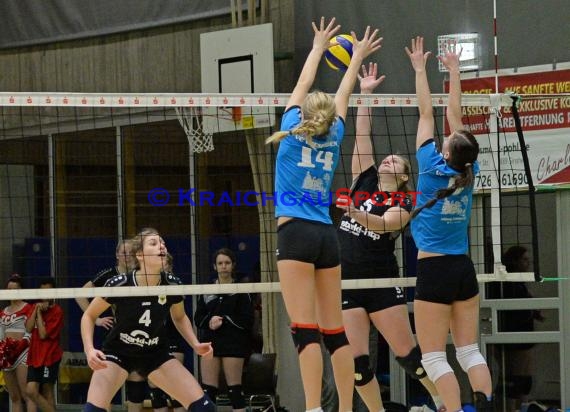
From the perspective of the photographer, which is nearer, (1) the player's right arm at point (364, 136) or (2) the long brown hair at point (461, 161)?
(2) the long brown hair at point (461, 161)

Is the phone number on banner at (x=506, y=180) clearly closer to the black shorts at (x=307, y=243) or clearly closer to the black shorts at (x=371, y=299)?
the black shorts at (x=371, y=299)

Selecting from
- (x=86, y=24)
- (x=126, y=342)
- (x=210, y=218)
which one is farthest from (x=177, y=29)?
(x=126, y=342)

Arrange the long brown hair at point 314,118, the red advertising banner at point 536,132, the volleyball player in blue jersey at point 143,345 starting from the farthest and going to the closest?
the red advertising banner at point 536,132, the volleyball player in blue jersey at point 143,345, the long brown hair at point 314,118

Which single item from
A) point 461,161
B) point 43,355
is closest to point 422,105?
A: point 461,161

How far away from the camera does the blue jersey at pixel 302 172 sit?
6.92 m

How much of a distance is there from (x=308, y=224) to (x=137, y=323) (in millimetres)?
1906

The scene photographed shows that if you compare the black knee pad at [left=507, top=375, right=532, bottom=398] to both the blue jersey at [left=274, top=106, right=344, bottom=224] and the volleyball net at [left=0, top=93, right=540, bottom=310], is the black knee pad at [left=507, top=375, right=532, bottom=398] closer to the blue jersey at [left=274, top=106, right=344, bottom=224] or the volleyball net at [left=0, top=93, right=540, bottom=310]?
the volleyball net at [left=0, top=93, right=540, bottom=310]

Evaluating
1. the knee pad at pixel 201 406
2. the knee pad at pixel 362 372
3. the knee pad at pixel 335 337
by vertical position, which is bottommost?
the knee pad at pixel 201 406

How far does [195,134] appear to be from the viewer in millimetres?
12945

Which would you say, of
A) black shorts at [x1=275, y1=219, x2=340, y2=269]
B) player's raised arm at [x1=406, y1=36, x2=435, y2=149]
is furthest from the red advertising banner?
black shorts at [x1=275, y1=219, x2=340, y2=269]

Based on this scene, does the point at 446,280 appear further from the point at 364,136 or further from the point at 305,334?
the point at 364,136

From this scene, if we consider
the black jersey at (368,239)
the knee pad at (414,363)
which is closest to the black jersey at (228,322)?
the black jersey at (368,239)

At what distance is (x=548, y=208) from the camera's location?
11.2m

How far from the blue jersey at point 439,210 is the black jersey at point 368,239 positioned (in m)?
0.68
